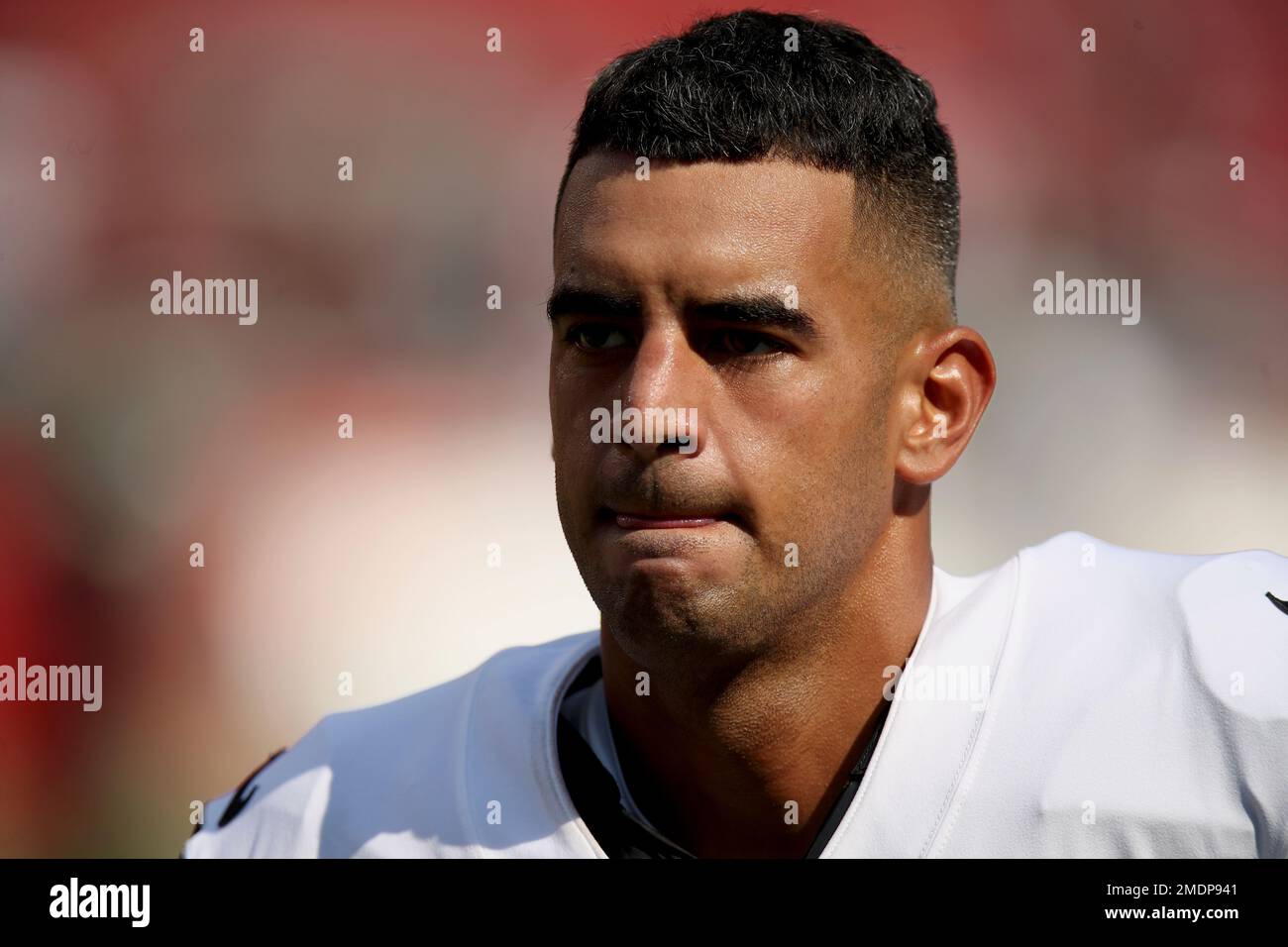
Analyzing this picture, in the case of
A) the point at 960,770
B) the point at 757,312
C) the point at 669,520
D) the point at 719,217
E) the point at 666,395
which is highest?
the point at 719,217

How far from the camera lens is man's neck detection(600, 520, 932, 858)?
1807mm

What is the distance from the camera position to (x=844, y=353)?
1.72m

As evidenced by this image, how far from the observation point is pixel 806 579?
1736 mm

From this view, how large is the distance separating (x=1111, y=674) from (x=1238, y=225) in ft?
8.62

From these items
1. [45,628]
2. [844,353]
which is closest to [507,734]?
[844,353]

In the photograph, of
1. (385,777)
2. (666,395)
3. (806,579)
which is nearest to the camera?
(666,395)

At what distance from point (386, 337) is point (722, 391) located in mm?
2592

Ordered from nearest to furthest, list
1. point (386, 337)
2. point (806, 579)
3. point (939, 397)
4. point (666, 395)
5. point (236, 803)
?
point (666, 395) < point (806, 579) < point (939, 397) < point (236, 803) < point (386, 337)

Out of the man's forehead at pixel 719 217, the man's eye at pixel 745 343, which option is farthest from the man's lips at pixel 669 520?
the man's forehead at pixel 719 217

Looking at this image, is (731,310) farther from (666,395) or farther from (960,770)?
(960,770)

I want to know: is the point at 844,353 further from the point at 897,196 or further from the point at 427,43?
A: the point at 427,43

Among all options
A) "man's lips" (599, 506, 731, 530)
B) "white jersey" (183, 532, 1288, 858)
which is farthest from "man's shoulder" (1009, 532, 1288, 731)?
"man's lips" (599, 506, 731, 530)

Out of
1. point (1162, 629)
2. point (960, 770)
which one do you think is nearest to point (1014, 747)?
point (960, 770)

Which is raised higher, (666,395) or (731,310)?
(731,310)
